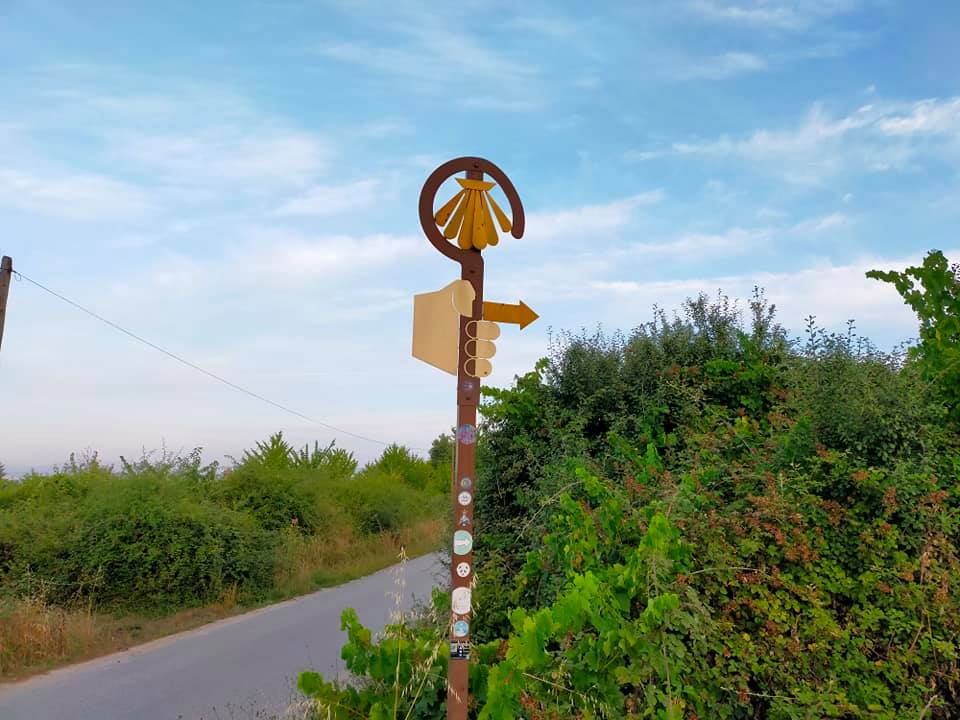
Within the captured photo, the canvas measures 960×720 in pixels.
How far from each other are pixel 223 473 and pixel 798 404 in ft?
53.5

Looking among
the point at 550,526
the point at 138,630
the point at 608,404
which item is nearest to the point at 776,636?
the point at 550,526

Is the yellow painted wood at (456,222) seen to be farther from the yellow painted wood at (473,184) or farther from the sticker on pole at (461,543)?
the sticker on pole at (461,543)

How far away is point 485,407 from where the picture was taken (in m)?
8.13

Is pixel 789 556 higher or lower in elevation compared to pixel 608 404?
lower

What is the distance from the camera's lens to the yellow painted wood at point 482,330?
406 cm

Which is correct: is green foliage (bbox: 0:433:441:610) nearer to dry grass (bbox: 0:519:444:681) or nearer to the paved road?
dry grass (bbox: 0:519:444:681)

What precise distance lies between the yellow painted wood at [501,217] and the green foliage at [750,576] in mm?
1771

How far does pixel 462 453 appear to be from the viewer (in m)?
3.97

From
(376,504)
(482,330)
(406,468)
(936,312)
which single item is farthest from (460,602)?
(406,468)

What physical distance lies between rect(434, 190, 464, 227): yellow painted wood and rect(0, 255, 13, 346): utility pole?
515 inches

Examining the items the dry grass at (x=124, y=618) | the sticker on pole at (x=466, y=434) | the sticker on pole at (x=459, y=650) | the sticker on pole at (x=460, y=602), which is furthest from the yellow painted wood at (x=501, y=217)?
the dry grass at (x=124, y=618)

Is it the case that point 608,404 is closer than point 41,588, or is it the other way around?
point 608,404

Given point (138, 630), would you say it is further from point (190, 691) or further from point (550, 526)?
point (550, 526)

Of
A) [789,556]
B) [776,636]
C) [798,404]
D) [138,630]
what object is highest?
[798,404]
